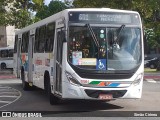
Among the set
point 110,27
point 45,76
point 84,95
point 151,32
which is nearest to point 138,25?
point 110,27

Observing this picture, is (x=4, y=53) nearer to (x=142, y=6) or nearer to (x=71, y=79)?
(x=142, y=6)

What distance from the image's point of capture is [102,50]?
12625mm

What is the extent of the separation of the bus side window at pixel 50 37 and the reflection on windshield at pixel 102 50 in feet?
6.37

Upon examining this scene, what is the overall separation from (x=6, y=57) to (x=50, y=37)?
3271 centimetres

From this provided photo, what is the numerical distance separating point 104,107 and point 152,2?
22.4 meters

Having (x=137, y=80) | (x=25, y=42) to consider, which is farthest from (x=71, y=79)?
(x=25, y=42)

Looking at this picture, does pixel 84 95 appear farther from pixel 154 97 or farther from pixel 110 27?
pixel 154 97

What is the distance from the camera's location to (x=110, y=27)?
1288 cm

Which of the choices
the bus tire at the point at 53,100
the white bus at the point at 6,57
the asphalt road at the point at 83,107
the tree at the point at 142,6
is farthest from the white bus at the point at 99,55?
the white bus at the point at 6,57

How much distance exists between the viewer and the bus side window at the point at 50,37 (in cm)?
1464

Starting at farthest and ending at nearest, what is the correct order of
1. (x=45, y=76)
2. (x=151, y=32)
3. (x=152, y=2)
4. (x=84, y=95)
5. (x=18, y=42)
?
(x=151, y=32)
(x=152, y=2)
(x=18, y=42)
(x=45, y=76)
(x=84, y=95)

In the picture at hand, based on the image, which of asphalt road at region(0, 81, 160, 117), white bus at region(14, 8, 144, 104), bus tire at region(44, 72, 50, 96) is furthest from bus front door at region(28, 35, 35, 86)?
white bus at region(14, 8, 144, 104)

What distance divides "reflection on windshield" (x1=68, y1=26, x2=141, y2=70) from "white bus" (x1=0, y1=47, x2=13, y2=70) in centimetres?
3435

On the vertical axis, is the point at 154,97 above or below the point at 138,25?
below
